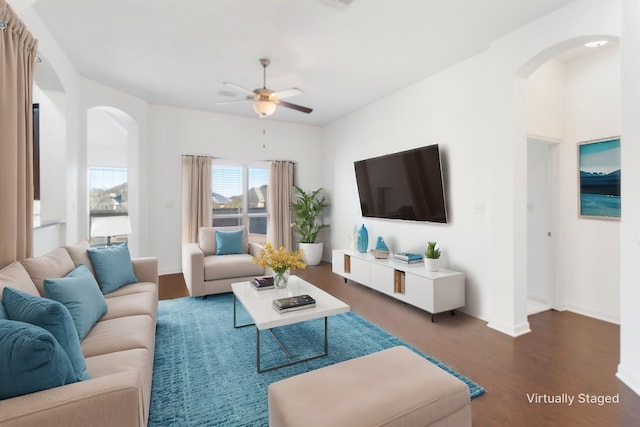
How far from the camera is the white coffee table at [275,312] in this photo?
220cm

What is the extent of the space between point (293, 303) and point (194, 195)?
3.73 meters

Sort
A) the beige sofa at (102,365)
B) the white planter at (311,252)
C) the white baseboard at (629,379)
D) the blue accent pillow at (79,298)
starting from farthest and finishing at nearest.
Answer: the white planter at (311,252) → the white baseboard at (629,379) → the blue accent pillow at (79,298) → the beige sofa at (102,365)

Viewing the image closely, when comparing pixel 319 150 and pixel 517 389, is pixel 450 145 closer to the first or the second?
pixel 517 389

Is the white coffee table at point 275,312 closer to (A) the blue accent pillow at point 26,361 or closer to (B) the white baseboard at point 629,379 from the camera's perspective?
(A) the blue accent pillow at point 26,361

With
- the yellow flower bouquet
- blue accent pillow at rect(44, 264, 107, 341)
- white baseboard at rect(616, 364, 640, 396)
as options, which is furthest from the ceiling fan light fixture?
white baseboard at rect(616, 364, 640, 396)

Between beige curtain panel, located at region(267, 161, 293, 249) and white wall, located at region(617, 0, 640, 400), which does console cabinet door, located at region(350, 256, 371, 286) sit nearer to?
beige curtain panel, located at region(267, 161, 293, 249)

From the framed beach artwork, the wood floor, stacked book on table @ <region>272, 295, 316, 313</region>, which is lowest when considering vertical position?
the wood floor

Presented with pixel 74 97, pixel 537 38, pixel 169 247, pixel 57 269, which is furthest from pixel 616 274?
pixel 74 97

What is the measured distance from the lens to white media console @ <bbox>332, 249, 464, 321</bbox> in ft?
10.7

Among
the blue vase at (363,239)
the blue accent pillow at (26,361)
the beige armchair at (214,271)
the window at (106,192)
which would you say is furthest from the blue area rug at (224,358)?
the window at (106,192)

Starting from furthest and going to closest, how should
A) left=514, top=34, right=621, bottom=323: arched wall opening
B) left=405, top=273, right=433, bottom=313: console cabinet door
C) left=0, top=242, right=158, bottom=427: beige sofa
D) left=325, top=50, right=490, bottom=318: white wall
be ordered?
1. left=325, top=50, right=490, bottom=318: white wall
2. left=405, top=273, right=433, bottom=313: console cabinet door
3. left=514, top=34, right=621, bottom=323: arched wall opening
4. left=0, top=242, right=158, bottom=427: beige sofa

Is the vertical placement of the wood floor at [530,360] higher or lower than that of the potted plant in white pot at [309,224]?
lower

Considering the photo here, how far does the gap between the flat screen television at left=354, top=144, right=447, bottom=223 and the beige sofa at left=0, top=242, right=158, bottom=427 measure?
3.15 meters

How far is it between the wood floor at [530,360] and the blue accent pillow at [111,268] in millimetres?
2397
